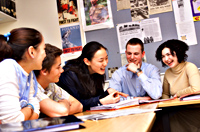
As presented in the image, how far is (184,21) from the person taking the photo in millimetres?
2648

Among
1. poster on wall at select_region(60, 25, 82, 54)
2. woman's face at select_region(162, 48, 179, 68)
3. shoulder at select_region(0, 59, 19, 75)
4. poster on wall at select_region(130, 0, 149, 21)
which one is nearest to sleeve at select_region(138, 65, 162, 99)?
woman's face at select_region(162, 48, 179, 68)

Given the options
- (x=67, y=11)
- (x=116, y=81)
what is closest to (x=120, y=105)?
(x=116, y=81)

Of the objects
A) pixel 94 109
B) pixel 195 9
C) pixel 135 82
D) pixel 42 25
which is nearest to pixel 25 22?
pixel 42 25

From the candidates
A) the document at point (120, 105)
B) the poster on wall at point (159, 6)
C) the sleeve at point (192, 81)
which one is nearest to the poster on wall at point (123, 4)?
the poster on wall at point (159, 6)

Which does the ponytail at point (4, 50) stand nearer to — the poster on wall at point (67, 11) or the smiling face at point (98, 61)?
the smiling face at point (98, 61)

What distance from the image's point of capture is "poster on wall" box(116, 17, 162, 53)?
272cm

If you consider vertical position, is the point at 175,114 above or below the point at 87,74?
below

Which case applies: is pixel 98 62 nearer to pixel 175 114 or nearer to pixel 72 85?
pixel 72 85

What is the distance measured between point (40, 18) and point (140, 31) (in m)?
1.36

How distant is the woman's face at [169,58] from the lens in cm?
231

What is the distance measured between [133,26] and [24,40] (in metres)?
1.86

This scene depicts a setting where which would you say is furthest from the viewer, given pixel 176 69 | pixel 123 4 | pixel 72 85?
pixel 123 4

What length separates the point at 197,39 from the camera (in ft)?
8.50

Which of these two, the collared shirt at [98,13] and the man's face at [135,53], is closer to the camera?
the man's face at [135,53]
